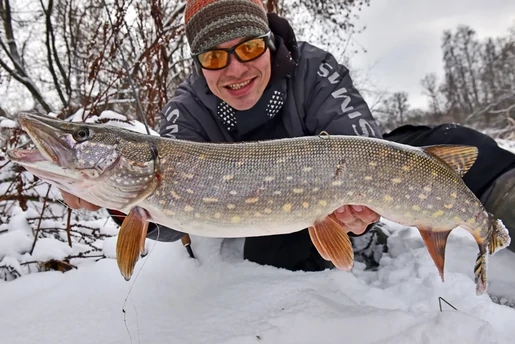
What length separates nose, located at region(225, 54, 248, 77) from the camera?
6.45 ft

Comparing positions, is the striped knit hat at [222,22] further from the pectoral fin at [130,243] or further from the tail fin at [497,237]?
the tail fin at [497,237]

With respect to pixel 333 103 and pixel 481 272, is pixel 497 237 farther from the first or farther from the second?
pixel 333 103

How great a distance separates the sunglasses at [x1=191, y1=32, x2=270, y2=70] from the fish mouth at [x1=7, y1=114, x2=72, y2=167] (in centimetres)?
93

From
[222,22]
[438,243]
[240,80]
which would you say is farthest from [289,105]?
[438,243]

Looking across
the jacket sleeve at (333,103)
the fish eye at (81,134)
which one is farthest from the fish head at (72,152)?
the jacket sleeve at (333,103)

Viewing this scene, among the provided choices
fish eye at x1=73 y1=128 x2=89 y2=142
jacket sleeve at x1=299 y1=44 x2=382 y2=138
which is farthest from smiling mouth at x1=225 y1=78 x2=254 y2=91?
fish eye at x1=73 y1=128 x2=89 y2=142

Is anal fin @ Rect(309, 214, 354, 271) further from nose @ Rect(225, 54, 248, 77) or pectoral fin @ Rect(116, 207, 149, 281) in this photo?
nose @ Rect(225, 54, 248, 77)

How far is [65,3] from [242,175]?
19.8 ft

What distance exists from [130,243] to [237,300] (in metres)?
0.63

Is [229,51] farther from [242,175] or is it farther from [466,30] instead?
[466,30]

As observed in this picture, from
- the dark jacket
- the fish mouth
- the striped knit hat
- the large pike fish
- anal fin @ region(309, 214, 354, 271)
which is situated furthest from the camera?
the dark jacket

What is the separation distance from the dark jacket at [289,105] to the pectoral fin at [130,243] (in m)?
0.77

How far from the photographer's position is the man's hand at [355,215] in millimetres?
1583

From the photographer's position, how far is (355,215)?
1.63 meters
